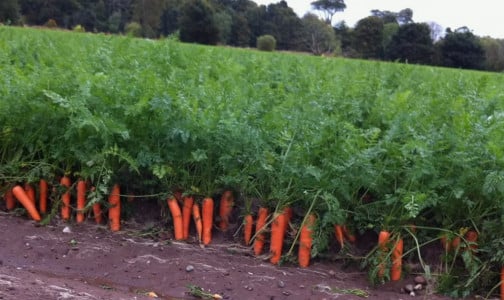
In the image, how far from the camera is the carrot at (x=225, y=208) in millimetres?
4289

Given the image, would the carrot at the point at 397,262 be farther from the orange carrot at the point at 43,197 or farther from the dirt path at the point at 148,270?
the orange carrot at the point at 43,197

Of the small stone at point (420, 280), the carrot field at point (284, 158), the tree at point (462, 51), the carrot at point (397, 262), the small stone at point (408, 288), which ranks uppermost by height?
the tree at point (462, 51)

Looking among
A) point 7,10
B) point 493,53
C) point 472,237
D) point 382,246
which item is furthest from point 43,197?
point 493,53

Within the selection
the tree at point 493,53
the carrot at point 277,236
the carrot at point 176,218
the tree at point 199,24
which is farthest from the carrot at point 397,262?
the tree at point 493,53

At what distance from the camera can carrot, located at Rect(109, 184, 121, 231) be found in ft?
14.3

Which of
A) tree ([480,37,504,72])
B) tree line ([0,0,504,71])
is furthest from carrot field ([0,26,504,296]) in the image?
tree ([480,37,504,72])

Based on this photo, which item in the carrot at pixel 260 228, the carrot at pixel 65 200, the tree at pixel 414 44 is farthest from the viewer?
the tree at pixel 414 44

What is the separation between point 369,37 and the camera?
4297cm

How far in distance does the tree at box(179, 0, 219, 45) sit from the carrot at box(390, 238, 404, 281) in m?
36.5

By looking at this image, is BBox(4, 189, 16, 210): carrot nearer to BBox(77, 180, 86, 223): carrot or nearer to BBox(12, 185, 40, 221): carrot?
BBox(12, 185, 40, 221): carrot

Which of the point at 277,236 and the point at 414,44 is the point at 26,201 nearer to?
the point at 277,236

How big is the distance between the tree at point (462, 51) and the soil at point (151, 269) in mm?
34069

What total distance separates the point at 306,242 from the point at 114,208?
55.2 inches

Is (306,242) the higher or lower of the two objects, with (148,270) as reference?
higher
